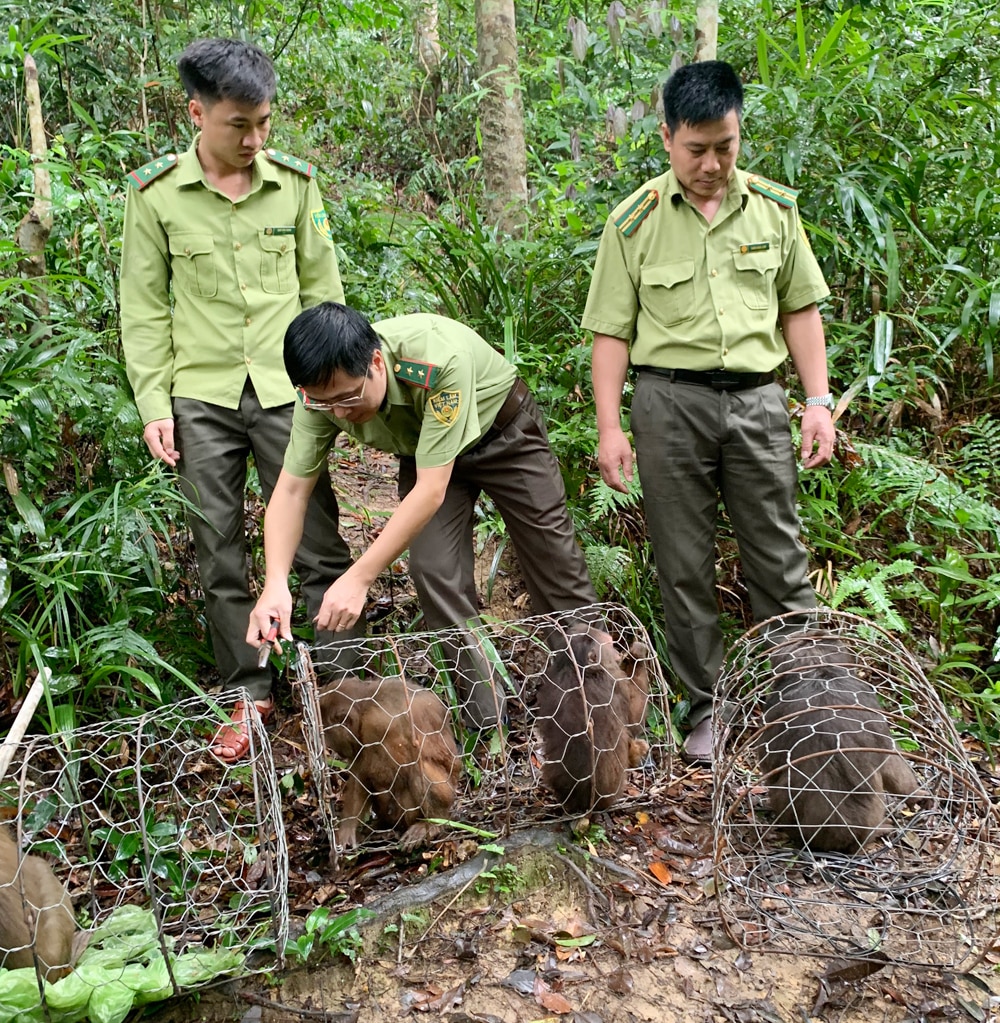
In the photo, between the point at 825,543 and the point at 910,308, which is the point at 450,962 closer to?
the point at 825,543

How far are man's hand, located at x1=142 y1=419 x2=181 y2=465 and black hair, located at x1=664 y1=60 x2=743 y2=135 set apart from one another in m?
2.20

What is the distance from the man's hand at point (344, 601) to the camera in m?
3.22

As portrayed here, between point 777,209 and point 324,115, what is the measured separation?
5.60 metres

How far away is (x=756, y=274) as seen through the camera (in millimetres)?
3787

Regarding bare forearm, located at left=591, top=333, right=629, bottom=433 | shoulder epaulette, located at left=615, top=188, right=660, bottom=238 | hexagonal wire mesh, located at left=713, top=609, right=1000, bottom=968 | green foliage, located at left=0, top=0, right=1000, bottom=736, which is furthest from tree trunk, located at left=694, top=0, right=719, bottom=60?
hexagonal wire mesh, located at left=713, top=609, right=1000, bottom=968

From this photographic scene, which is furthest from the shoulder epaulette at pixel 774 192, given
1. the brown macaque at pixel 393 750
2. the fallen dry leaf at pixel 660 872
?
the fallen dry leaf at pixel 660 872

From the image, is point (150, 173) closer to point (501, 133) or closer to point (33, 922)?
point (33, 922)

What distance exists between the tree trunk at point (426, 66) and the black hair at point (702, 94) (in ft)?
20.5

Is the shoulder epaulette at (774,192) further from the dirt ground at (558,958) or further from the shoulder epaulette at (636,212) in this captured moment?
the dirt ground at (558,958)

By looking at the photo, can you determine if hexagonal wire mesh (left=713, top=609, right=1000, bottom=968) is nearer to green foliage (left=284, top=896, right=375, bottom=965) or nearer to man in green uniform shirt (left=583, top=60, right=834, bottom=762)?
man in green uniform shirt (left=583, top=60, right=834, bottom=762)

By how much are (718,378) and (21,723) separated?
2717 mm

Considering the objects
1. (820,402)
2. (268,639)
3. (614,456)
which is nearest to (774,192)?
(820,402)

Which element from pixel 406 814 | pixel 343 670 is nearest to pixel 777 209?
pixel 343 670

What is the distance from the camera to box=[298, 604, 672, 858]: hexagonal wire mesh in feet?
11.0
